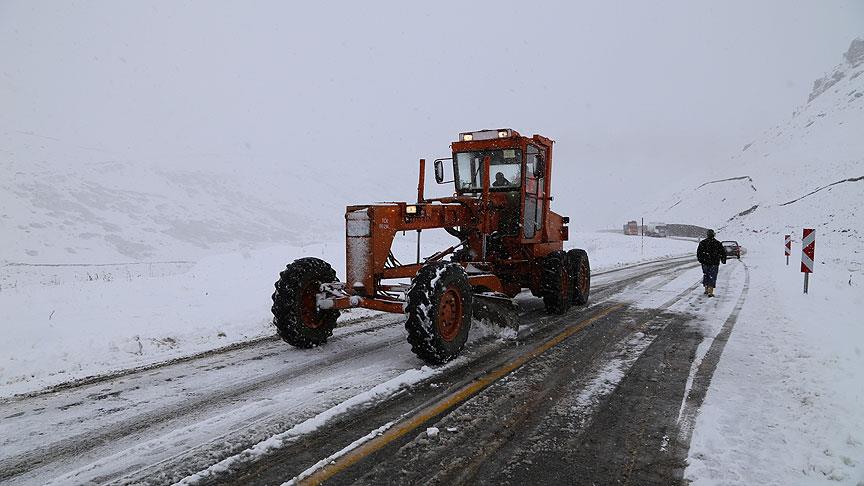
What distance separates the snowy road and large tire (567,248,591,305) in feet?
9.12

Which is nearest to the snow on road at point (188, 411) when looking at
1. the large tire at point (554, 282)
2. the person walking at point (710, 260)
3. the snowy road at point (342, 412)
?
the snowy road at point (342, 412)

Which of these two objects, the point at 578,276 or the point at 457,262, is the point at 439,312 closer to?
the point at 457,262

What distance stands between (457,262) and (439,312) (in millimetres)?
2402

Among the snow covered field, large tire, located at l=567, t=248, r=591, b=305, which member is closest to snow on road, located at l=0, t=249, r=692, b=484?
the snow covered field

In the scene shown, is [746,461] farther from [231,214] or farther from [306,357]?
[231,214]

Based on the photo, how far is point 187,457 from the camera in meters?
3.56

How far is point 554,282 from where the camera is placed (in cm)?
888

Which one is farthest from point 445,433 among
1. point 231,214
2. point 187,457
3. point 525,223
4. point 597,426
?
point 231,214

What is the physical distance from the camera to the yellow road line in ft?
11.0

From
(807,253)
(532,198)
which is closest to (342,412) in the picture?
(532,198)

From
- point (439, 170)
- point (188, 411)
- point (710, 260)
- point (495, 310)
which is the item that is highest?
point (439, 170)

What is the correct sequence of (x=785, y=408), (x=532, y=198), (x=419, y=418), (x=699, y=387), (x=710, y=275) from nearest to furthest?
(x=419, y=418) < (x=785, y=408) < (x=699, y=387) < (x=532, y=198) < (x=710, y=275)

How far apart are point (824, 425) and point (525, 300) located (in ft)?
22.7

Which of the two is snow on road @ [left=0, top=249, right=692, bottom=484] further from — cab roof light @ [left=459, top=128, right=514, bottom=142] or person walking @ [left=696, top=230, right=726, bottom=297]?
person walking @ [left=696, top=230, right=726, bottom=297]
